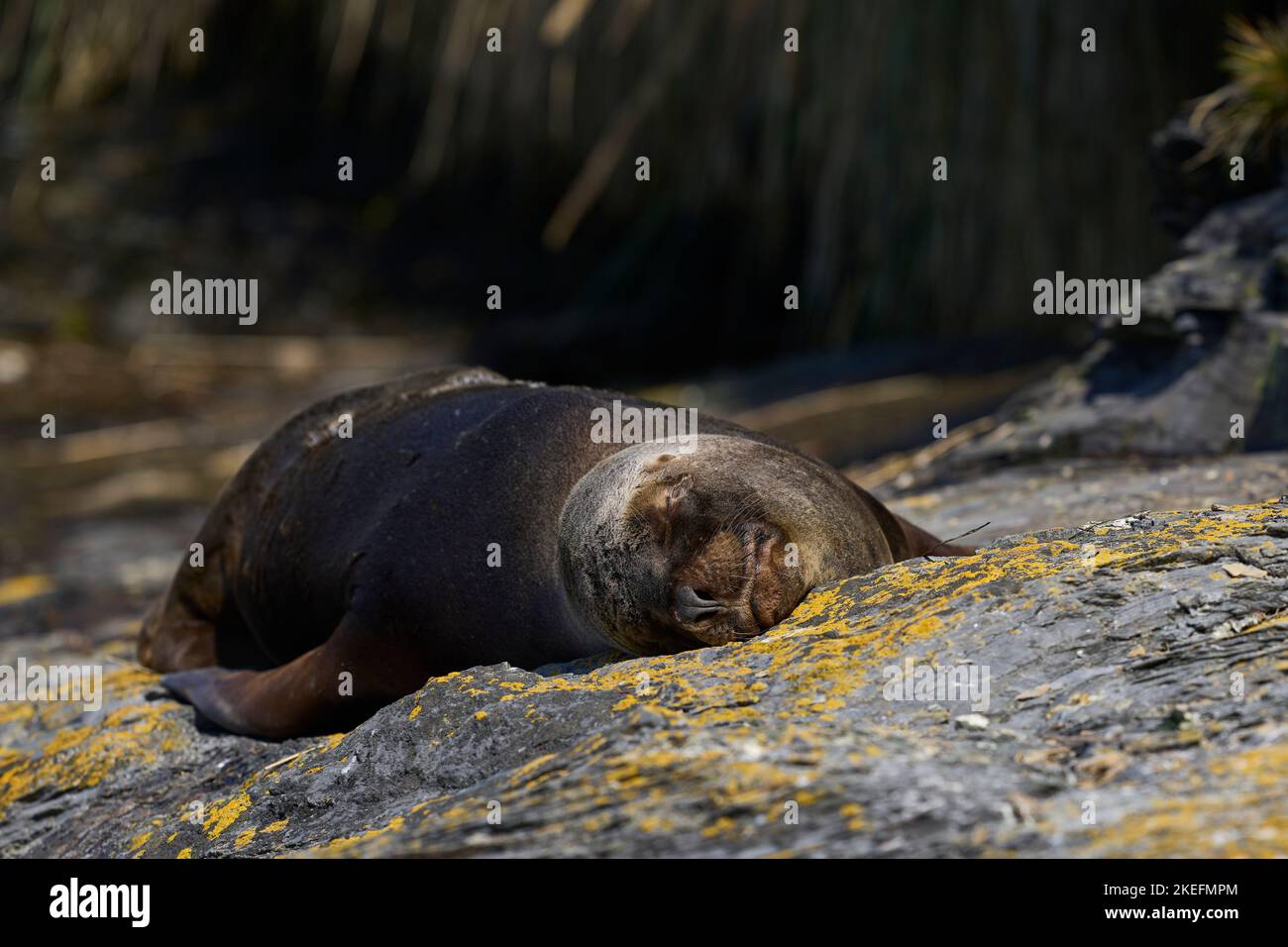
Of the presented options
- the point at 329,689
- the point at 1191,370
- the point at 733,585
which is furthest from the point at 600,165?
the point at 733,585

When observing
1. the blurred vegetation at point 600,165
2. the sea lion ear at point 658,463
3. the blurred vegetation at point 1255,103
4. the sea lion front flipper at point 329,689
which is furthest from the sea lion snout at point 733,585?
the blurred vegetation at point 600,165

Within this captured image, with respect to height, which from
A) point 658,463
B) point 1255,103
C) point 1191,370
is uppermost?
point 1255,103

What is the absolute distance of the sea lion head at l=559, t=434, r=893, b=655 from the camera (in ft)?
8.90

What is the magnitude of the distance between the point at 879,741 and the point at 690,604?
619 mm

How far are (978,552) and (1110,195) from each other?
5226mm

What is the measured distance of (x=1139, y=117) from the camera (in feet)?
24.2

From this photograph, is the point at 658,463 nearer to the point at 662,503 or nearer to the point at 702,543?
the point at 662,503

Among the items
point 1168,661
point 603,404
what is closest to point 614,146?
point 603,404

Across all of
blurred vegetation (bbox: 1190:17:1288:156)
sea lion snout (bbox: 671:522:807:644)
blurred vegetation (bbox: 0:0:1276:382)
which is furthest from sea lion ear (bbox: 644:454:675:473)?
blurred vegetation (bbox: 0:0:1276:382)

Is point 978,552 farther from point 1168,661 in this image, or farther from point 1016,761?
point 1016,761

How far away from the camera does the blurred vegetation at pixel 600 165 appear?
7418mm

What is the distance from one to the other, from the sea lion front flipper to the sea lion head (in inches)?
17.6

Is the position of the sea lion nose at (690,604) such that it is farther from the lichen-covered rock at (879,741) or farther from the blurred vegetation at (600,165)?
the blurred vegetation at (600,165)

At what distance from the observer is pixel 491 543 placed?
10.3ft
